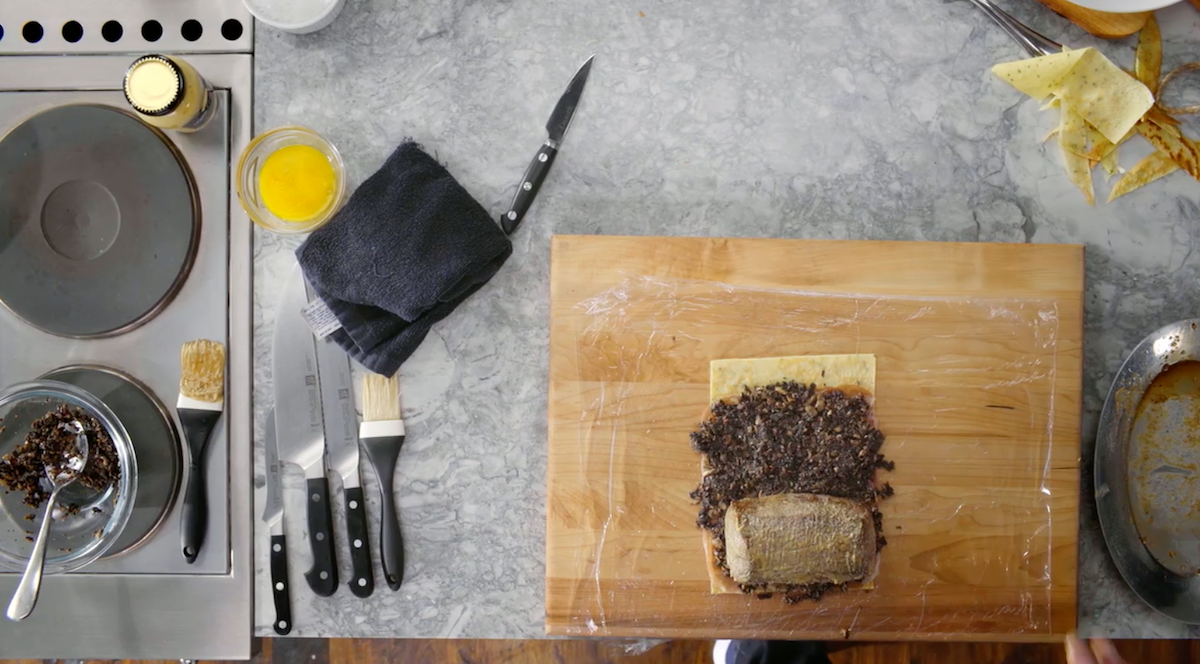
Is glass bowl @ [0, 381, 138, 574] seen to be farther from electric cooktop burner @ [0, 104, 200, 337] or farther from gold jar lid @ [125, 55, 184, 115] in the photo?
gold jar lid @ [125, 55, 184, 115]

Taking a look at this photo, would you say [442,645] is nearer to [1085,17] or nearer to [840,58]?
[840,58]

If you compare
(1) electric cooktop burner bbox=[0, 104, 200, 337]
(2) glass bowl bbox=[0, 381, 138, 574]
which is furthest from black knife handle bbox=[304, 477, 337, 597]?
(1) electric cooktop burner bbox=[0, 104, 200, 337]

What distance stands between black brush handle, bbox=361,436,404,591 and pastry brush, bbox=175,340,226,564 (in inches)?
8.1

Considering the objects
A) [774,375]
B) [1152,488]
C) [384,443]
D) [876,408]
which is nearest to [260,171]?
[384,443]

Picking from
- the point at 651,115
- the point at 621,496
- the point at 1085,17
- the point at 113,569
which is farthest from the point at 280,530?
the point at 1085,17

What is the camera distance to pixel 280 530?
1.02m

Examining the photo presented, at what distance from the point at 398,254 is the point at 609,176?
11.6 inches

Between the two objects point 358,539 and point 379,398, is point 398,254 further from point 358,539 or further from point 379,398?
point 358,539

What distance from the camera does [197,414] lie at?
1.00 metres

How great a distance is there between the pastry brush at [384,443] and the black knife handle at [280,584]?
0.44 ft

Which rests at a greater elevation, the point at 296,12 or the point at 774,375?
the point at 296,12

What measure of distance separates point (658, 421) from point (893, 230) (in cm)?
41

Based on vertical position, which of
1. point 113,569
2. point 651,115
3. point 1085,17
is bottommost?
point 113,569

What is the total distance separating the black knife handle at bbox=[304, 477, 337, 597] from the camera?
1001 mm
